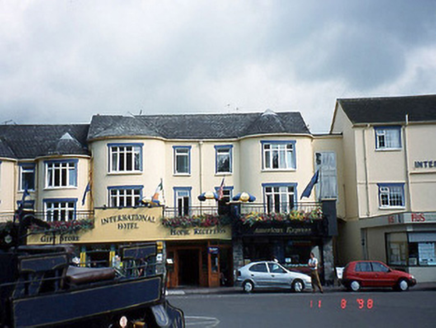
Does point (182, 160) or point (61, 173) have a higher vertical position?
point (182, 160)

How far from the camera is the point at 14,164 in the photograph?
36.0m

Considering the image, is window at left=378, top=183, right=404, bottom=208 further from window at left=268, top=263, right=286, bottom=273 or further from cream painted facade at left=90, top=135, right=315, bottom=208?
window at left=268, top=263, right=286, bottom=273

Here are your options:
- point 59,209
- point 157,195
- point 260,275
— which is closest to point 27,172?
point 59,209

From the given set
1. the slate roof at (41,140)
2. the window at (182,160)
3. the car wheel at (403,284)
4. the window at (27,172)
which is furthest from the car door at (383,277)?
the window at (27,172)

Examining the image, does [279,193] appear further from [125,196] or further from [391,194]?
[125,196]

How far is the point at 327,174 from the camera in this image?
36750mm

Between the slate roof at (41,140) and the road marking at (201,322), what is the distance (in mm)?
20799

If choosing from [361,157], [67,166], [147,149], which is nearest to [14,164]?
[67,166]

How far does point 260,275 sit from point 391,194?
12.6 metres

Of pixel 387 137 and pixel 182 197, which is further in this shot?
pixel 182 197

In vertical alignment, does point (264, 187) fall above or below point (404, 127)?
below

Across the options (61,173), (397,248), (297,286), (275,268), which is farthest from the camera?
(61,173)

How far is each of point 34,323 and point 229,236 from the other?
24.3 m

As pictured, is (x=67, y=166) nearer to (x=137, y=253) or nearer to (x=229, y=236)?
(x=229, y=236)
